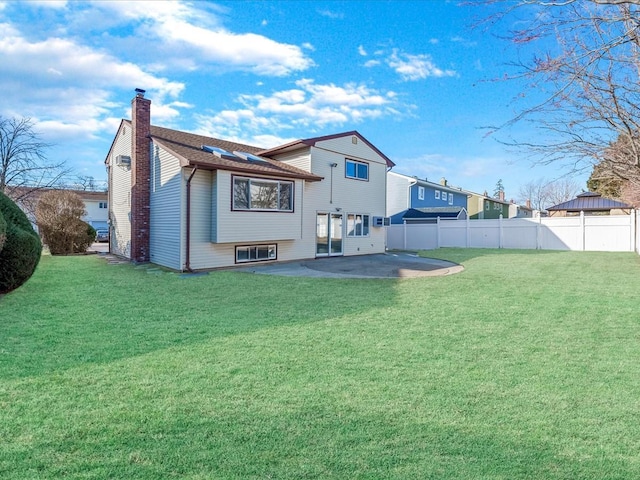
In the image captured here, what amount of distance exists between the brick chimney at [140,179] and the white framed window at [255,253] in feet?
12.2

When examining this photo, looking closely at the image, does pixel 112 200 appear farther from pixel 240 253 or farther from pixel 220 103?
pixel 240 253

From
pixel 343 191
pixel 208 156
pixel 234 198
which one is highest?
pixel 208 156

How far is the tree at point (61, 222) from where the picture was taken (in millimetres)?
15914

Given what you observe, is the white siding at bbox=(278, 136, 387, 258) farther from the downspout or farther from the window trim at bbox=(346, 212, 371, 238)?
the downspout

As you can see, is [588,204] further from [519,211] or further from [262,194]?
[262,194]

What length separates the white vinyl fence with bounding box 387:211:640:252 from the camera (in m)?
18.0

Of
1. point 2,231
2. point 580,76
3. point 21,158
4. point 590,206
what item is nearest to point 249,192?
point 2,231

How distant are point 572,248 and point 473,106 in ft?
56.1

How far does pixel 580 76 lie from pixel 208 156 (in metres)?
11.0

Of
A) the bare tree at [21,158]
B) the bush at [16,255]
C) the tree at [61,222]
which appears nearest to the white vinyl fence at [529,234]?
the tree at [61,222]

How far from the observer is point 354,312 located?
6492mm

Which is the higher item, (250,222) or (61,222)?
(61,222)

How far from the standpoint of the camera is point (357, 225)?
57.7 ft

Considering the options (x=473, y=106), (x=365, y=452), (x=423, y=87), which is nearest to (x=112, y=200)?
(x=423, y=87)
